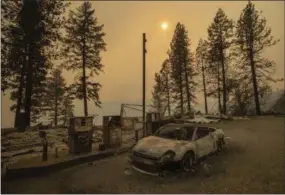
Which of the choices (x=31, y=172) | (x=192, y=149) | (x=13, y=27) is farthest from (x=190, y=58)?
(x=31, y=172)

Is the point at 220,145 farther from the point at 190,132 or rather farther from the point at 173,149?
the point at 173,149

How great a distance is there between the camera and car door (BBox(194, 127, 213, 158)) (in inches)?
410

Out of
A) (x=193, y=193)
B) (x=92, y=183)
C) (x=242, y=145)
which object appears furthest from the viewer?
(x=242, y=145)

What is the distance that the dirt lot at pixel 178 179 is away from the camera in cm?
788

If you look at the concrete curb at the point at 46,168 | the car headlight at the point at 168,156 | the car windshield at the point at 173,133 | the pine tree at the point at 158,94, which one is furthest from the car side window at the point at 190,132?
the pine tree at the point at 158,94

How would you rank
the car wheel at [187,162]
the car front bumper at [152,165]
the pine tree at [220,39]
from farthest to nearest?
the pine tree at [220,39] → the car wheel at [187,162] → the car front bumper at [152,165]

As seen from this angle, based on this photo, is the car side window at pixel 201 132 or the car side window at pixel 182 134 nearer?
the car side window at pixel 182 134

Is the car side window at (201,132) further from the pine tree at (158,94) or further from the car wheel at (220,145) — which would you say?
the pine tree at (158,94)

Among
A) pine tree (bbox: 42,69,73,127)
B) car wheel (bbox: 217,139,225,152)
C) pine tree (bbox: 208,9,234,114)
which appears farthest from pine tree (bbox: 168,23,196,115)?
car wheel (bbox: 217,139,225,152)

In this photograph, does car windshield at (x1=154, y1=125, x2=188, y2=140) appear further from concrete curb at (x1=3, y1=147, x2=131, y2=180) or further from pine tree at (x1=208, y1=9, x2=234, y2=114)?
pine tree at (x1=208, y1=9, x2=234, y2=114)

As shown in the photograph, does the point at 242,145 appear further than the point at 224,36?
No

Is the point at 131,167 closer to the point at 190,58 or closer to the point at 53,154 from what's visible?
the point at 53,154

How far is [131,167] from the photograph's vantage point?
32.9ft

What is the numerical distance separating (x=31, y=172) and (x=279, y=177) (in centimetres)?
854
